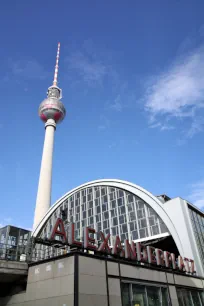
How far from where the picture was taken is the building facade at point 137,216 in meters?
37.5

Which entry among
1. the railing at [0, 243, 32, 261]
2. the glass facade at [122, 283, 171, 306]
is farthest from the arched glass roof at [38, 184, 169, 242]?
the railing at [0, 243, 32, 261]

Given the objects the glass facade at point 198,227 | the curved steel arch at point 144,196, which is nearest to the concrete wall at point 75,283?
the curved steel arch at point 144,196

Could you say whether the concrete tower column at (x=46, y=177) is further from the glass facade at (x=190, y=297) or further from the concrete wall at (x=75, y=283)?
the concrete wall at (x=75, y=283)

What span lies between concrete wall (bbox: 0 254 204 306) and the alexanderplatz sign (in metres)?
2.66

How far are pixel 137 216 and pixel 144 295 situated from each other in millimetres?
19186

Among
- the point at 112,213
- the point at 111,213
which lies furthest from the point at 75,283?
the point at 111,213

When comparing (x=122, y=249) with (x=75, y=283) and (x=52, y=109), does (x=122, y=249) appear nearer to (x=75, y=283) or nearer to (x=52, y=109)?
(x=75, y=283)

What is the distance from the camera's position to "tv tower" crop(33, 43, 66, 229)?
71062 mm

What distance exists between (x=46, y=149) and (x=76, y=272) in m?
65.9

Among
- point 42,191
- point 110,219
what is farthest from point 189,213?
point 42,191

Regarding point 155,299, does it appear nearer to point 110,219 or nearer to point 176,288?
point 176,288

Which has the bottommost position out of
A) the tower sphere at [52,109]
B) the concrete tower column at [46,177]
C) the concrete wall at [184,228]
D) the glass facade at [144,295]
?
the glass facade at [144,295]

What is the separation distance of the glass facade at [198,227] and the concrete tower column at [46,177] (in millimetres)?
37050

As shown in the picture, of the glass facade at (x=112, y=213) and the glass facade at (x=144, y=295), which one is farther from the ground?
the glass facade at (x=112, y=213)
